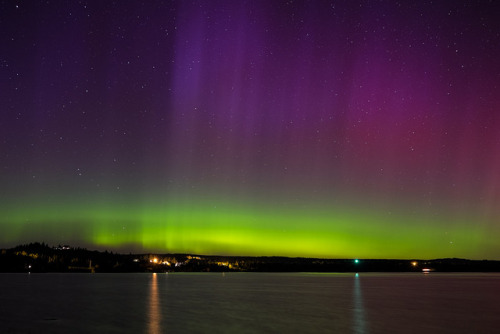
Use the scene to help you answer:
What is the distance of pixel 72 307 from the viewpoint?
1882 inches

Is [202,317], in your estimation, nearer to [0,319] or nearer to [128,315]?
[128,315]

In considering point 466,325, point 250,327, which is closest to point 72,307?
point 250,327

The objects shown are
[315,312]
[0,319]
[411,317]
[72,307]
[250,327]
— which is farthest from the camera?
[72,307]

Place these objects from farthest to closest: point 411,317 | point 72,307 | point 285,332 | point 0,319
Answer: point 72,307
point 411,317
point 0,319
point 285,332

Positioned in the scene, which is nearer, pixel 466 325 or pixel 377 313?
pixel 466 325

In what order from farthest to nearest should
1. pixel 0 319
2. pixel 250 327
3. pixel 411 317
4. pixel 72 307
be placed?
1. pixel 72 307
2. pixel 411 317
3. pixel 0 319
4. pixel 250 327

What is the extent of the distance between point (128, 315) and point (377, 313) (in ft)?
66.1

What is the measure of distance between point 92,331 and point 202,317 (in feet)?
33.3

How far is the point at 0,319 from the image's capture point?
36.6 meters

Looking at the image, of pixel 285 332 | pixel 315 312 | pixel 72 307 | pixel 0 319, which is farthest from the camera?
pixel 72 307

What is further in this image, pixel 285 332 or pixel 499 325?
pixel 499 325

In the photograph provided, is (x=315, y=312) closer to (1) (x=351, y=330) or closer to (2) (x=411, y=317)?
(2) (x=411, y=317)

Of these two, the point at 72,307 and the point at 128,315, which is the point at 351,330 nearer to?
the point at 128,315

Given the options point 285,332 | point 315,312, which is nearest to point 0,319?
point 285,332
